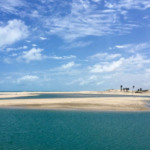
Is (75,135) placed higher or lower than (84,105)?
lower

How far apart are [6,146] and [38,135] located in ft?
19.5

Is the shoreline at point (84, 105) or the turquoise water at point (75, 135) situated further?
the shoreline at point (84, 105)

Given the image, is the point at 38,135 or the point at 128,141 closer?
the point at 128,141

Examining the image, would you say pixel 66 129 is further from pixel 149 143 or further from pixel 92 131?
pixel 149 143

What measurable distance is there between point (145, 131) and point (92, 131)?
25.1 ft

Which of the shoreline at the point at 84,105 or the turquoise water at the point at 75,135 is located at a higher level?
the shoreline at the point at 84,105

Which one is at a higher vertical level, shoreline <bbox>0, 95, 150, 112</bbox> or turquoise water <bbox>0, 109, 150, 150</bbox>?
shoreline <bbox>0, 95, 150, 112</bbox>

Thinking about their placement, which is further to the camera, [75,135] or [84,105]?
[84,105]

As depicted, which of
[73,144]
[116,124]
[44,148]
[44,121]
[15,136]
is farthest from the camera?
[44,121]

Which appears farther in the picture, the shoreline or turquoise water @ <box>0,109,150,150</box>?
the shoreline

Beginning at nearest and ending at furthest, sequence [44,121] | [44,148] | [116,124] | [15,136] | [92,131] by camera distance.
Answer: [44,148] < [15,136] < [92,131] < [116,124] < [44,121]

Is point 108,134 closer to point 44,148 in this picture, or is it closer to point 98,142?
point 98,142

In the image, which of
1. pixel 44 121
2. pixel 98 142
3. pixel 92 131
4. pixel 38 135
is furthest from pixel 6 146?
pixel 44 121

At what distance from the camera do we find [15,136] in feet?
89.4
